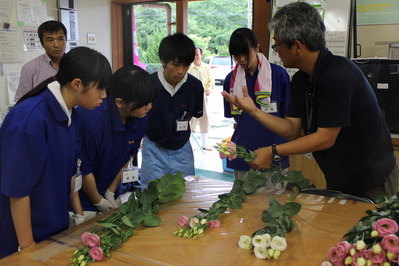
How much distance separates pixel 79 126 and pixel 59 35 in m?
1.80

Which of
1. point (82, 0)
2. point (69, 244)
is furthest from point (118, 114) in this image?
point (82, 0)

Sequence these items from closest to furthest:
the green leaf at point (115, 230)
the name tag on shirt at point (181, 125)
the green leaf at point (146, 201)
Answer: the green leaf at point (115, 230), the green leaf at point (146, 201), the name tag on shirt at point (181, 125)

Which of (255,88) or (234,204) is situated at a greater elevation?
(255,88)

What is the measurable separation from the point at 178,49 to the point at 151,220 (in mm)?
1254

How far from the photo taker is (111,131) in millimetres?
1794

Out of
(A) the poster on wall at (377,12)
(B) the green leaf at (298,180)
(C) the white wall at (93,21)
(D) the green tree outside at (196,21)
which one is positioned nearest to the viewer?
(B) the green leaf at (298,180)

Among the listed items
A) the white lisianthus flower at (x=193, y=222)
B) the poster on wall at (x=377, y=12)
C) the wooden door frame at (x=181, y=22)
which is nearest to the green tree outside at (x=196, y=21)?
the wooden door frame at (x=181, y=22)

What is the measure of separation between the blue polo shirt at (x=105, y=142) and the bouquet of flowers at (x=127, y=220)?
292 mm

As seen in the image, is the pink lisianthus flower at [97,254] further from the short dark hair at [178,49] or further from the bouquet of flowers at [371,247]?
the short dark hair at [178,49]

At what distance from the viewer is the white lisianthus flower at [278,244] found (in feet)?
3.85

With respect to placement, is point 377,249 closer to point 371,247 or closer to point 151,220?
point 371,247

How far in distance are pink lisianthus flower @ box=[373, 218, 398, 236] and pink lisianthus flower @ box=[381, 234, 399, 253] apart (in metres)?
0.02

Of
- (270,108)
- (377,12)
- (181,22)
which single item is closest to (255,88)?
(270,108)

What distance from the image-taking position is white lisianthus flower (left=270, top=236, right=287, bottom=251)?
1174mm
